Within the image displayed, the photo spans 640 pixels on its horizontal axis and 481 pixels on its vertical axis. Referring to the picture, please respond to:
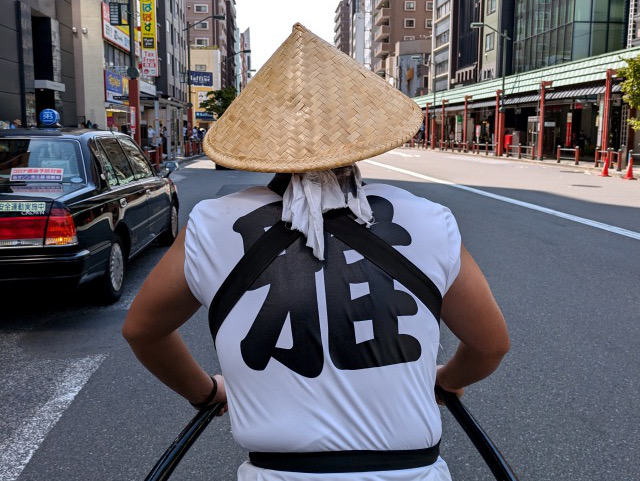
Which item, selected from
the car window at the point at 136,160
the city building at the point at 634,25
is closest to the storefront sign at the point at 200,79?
the city building at the point at 634,25

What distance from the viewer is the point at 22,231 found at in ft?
19.3

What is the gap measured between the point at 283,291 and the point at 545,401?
3347 millimetres

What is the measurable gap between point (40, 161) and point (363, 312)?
5881mm

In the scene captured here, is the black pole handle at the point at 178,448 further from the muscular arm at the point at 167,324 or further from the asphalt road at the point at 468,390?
the asphalt road at the point at 468,390

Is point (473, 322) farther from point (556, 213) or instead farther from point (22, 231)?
point (556, 213)

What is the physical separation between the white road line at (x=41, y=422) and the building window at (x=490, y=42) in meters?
71.2

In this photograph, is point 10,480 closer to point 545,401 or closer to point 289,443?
point 289,443

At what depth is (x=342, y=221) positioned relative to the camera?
1.55 meters

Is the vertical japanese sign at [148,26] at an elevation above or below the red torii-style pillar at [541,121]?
above

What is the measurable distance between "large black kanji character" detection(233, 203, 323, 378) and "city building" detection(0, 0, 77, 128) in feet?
68.7

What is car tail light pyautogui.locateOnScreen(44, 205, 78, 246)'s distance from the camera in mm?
5895

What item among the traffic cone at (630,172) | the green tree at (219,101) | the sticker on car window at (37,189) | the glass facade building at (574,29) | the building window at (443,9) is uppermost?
the building window at (443,9)

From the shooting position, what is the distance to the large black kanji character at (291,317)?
148cm

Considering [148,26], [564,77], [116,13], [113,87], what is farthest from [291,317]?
[148,26]
